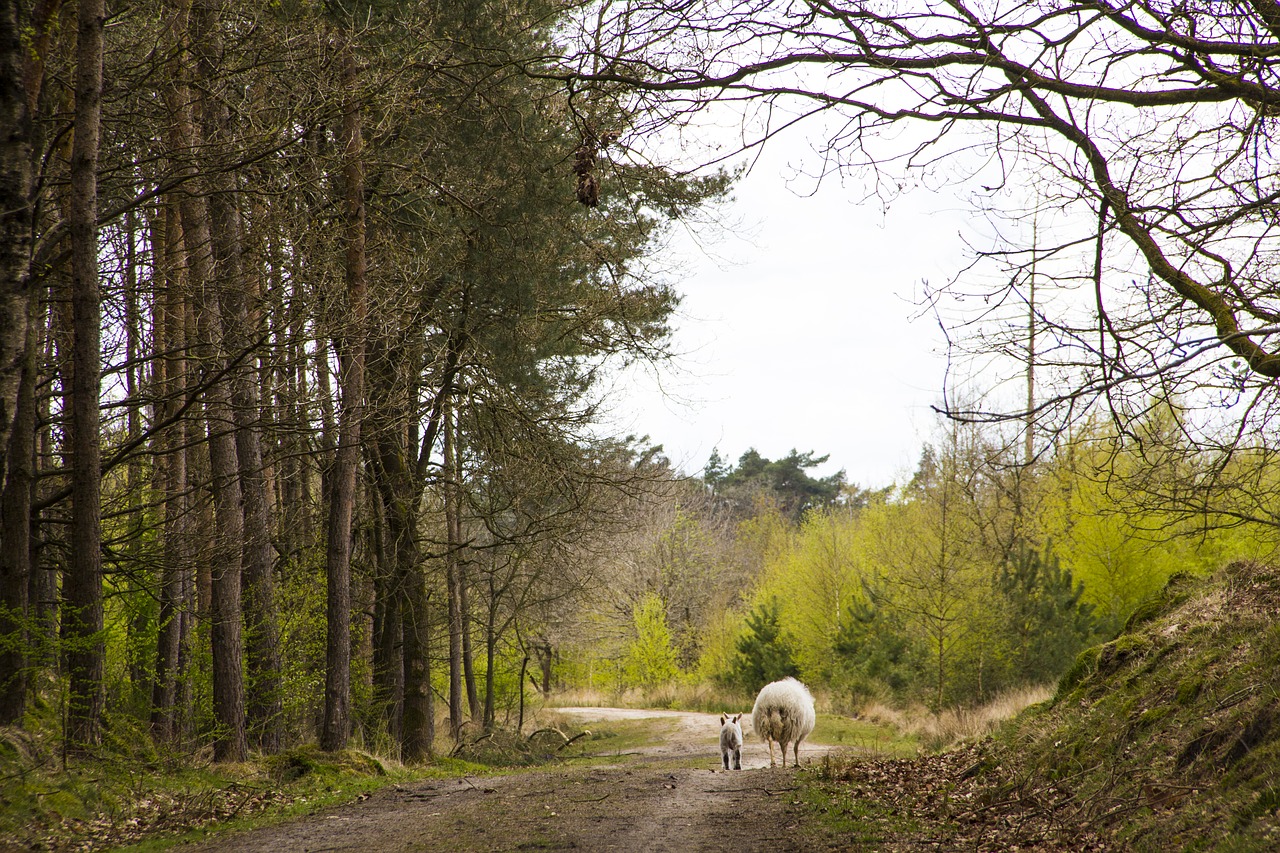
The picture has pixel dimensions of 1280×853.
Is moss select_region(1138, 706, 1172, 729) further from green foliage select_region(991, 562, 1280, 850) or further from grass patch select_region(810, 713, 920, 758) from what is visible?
grass patch select_region(810, 713, 920, 758)

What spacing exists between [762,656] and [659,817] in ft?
91.9

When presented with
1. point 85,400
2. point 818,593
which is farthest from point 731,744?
point 818,593

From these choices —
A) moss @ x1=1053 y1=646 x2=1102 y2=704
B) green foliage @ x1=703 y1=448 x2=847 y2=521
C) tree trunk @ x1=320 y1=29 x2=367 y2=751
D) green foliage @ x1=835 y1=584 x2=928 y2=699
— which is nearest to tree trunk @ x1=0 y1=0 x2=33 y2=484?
tree trunk @ x1=320 y1=29 x2=367 y2=751

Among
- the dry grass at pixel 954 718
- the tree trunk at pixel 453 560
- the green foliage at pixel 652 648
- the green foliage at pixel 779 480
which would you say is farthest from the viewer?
the green foliage at pixel 779 480

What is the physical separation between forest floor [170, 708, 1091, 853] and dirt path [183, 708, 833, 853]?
0.4 inches

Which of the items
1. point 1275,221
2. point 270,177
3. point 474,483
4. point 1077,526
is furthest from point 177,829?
point 1077,526

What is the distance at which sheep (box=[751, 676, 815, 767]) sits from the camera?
15352 mm

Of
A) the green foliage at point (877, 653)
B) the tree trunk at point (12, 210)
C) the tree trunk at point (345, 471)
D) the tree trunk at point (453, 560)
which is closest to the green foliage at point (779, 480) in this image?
the green foliage at point (877, 653)

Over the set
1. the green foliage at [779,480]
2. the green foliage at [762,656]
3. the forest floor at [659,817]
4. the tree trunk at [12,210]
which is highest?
the green foliage at [779,480]

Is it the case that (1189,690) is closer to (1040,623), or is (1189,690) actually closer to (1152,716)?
(1152,716)

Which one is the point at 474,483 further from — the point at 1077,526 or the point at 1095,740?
the point at 1077,526

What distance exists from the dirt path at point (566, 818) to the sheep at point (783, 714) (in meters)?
3.73

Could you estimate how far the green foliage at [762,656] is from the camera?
114 ft

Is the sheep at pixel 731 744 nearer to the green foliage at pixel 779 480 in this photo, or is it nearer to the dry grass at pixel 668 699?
the dry grass at pixel 668 699
